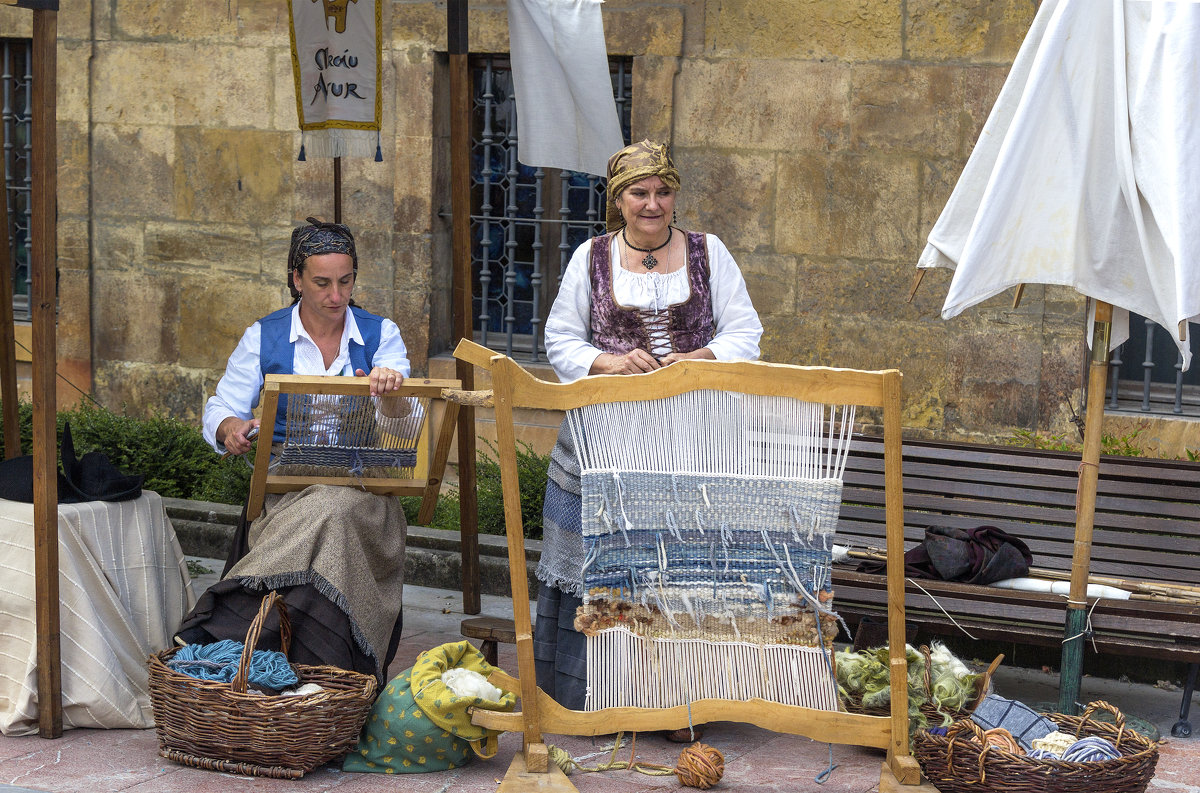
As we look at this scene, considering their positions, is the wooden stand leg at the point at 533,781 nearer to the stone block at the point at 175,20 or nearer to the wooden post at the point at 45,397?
the wooden post at the point at 45,397

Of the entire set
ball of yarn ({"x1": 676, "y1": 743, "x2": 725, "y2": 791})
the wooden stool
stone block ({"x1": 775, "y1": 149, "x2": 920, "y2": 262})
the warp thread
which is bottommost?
ball of yarn ({"x1": 676, "y1": 743, "x2": 725, "y2": 791})

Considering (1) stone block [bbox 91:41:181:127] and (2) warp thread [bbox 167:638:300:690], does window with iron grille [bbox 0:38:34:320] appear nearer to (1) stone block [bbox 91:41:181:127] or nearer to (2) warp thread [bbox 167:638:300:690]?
(1) stone block [bbox 91:41:181:127]

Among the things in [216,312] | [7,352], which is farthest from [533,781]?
[216,312]

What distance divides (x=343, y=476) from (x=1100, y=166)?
248 cm

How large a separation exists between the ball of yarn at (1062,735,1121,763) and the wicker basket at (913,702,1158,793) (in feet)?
0.13

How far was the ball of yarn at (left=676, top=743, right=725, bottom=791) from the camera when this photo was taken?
3.74 metres

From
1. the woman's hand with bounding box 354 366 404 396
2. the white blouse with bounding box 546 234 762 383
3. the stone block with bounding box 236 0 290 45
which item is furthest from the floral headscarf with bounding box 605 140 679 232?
the stone block with bounding box 236 0 290 45

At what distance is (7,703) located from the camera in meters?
4.05

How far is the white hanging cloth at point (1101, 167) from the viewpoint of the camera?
141 inches

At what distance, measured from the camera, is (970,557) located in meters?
4.69

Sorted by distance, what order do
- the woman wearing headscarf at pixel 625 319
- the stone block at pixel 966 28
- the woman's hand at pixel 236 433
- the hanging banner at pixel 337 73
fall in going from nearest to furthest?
the woman wearing headscarf at pixel 625 319, the woman's hand at pixel 236 433, the hanging banner at pixel 337 73, the stone block at pixel 966 28

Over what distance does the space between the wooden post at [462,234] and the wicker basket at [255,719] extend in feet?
5.03

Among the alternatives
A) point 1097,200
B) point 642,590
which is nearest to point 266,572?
point 642,590

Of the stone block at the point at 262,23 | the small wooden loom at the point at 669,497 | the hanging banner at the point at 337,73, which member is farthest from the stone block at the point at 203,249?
the small wooden loom at the point at 669,497
